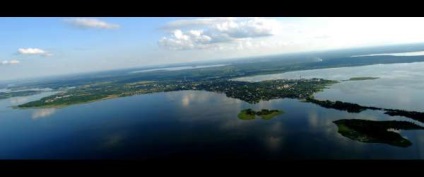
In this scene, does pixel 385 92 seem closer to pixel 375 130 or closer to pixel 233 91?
pixel 375 130

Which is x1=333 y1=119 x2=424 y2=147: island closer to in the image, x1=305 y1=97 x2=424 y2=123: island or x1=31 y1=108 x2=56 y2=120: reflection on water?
x1=305 y1=97 x2=424 y2=123: island

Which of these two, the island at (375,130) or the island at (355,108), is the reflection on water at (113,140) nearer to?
the island at (375,130)

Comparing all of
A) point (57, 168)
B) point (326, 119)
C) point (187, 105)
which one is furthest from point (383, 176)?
point (187, 105)

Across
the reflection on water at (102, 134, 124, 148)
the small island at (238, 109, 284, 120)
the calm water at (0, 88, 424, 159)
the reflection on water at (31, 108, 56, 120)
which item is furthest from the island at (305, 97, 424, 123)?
the reflection on water at (31, 108, 56, 120)

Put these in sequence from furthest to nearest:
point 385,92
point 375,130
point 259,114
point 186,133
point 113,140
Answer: point 385,92
point 259,114
point 186,133
point 113,140
point 375,130

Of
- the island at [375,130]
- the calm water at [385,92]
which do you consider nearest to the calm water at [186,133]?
the island at [375,130]

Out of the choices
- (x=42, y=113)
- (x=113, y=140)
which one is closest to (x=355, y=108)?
(x=113, y=140)
